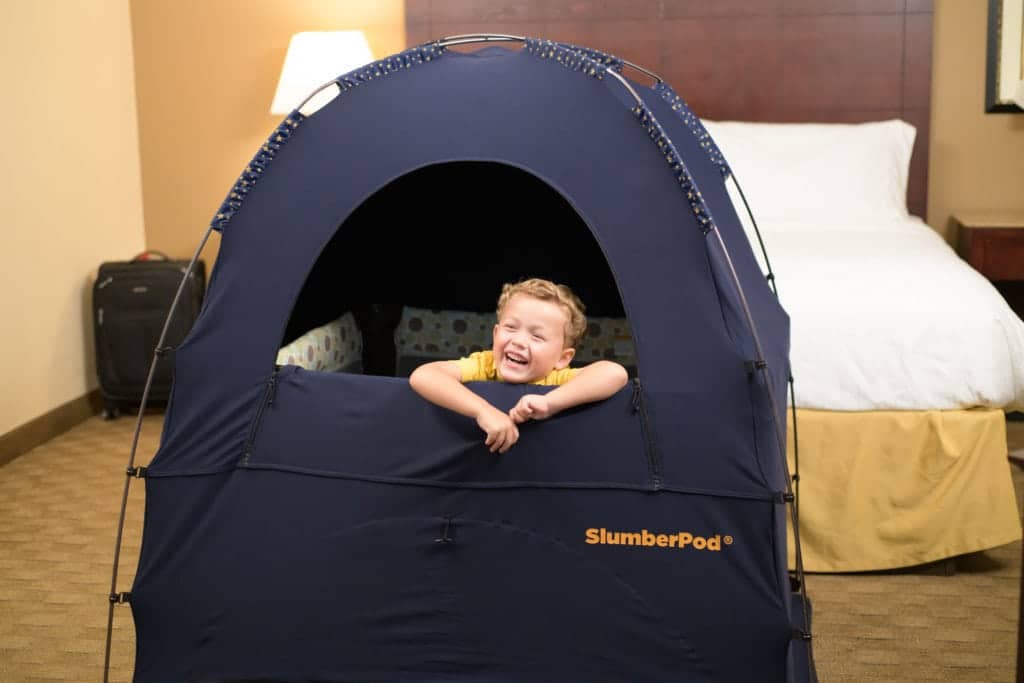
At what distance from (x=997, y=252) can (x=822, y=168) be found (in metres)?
0.64

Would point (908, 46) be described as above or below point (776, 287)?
above

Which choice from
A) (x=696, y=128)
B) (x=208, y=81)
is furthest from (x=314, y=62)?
(x=696, y=128)

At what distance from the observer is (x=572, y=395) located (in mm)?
2068

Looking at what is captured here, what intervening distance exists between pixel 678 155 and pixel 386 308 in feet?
4.21

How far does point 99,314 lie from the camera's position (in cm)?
432

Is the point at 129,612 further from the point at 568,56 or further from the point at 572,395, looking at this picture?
the point at 568,56

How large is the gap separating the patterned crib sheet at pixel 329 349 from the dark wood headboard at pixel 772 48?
75.6 inches

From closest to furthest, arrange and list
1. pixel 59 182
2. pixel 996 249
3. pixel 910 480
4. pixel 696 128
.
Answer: pixel 696 128, pixel 910 480, pixel 996 249, pixel 59 182

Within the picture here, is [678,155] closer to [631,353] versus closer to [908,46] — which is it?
[631,353]

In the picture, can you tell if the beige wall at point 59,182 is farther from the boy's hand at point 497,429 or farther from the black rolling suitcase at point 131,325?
the boy's hand at point 497,429

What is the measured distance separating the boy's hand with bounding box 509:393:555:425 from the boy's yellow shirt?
182 millimetres

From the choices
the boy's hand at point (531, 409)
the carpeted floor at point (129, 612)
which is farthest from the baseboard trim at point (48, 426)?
the boy's hand at point (531, 409)

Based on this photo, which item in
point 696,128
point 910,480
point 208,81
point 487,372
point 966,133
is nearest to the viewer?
point 487,372

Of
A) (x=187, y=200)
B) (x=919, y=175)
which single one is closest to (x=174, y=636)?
(x=187, y=200)
